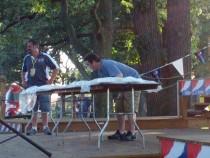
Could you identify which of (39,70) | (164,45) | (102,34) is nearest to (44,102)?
(39,70)

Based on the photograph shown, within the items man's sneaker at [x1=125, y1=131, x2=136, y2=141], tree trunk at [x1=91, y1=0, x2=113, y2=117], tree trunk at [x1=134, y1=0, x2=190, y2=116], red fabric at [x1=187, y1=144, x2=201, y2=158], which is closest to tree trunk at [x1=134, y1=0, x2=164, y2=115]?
tree trunk at [x1=134, y1=0, x2=190, y2=116]

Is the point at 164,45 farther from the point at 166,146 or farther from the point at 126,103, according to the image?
the point at 166,146

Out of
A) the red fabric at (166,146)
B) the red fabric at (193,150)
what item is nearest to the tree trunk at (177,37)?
the red fabric at (166,146)

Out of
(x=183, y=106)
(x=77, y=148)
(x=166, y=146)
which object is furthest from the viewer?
(x=183, y=106)

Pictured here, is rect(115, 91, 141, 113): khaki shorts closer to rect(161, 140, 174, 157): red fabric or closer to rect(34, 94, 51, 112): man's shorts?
rect(34, 94, 51, 112): man's shorts

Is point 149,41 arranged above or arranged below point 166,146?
above

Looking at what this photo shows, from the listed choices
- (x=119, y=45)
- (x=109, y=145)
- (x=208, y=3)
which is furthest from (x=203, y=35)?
(x=109, y=145)

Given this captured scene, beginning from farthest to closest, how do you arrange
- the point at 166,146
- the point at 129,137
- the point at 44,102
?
1. the point at 44,102
2. the point at 129,137
3. the point at 166,146

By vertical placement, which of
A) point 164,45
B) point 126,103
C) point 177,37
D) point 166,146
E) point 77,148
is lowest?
Answer: point 77,148

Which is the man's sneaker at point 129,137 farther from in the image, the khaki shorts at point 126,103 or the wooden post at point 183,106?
the wooden post at point 183,106

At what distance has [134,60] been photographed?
1912 centimetres

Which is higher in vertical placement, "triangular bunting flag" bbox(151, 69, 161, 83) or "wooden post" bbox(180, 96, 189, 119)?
"triangular bunting flag" bbox(151, 69, 161, 83)

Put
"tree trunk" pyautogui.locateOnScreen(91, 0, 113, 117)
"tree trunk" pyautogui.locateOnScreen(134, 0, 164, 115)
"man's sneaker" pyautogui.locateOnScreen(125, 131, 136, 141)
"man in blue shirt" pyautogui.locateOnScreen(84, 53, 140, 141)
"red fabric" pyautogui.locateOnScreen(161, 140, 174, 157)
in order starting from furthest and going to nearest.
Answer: "tree trunk" pyautogui.locateOnScreen(134, 0, 164, 115) → "tree trunk" pyautogui.locateOnScreen(91, 0, 113, 117) → "man's sneaker" pyautogui.locateOnScreen(125, 131, 136, 141) → "man in blue shirt" pyautogui.locateOnScreen(84, 53, 140, 141) → "red fabric" pyautogui.locateOnScreen(161, 140, 174, 157)

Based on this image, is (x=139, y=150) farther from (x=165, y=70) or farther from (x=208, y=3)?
(x=208, y=3)
